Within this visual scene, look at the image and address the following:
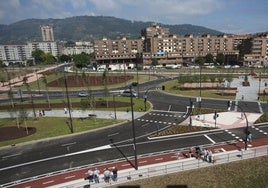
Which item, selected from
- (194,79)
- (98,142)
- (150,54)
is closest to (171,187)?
(98,142)

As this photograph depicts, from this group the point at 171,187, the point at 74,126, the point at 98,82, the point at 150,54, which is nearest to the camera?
the point at 171,187

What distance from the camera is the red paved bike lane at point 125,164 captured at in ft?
75.0

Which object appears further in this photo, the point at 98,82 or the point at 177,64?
the point at 177,64

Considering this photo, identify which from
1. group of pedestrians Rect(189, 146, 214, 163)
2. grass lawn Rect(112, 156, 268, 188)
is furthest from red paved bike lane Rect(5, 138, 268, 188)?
grass lawn Rect(112, 156, 268, 188)

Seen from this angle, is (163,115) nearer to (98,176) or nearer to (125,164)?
(125,164)

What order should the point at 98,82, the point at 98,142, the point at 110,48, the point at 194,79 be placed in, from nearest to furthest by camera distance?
the point at 98,142 → the point at 194,79 → the point at 98,82 → the point at 110,48

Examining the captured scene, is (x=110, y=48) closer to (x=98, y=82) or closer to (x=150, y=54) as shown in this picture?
(x=150, y=54)

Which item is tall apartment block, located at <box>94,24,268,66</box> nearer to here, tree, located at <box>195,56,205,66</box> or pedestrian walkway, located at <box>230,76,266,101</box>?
tree, located at <box>195,56,205,66</box>

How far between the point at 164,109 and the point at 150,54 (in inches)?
3841

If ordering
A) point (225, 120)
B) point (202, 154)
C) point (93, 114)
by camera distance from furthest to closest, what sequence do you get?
1. point (93, 114)
2. point (225, 120)
3. point (202, 154)

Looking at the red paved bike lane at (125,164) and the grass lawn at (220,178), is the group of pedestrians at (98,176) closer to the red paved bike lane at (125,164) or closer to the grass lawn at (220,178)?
the grass lawn at (220,178)

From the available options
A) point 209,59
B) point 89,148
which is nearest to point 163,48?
point 209,59

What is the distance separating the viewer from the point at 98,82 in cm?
8494

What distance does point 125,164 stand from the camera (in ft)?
83.7
